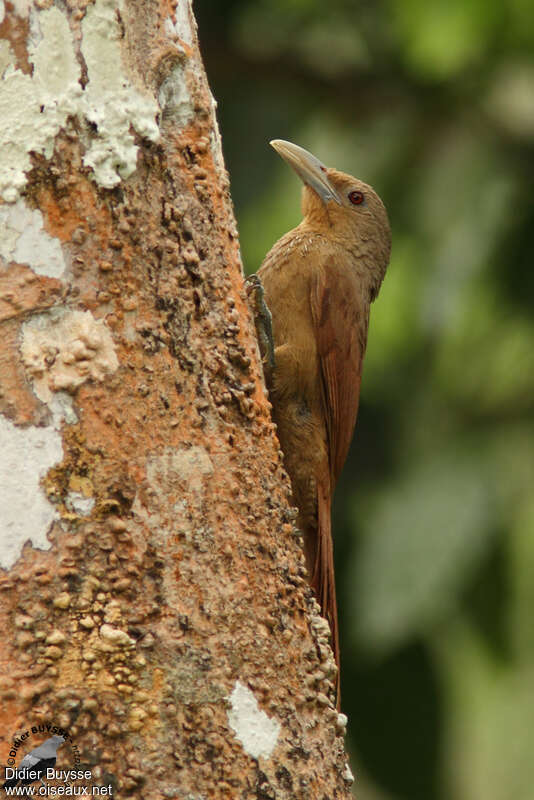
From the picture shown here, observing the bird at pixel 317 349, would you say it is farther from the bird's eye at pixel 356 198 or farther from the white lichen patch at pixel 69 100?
the white lichen patch at pixel 69 100

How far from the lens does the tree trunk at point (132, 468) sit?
2346 mm

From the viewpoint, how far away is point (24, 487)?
94.0 inches

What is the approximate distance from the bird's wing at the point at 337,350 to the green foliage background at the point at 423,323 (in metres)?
1.98

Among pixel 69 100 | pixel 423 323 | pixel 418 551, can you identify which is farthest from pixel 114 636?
pixel 423 323

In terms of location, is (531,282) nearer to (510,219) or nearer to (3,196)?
(510,219)

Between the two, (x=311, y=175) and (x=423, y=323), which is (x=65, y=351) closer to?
(x=311, y=175)

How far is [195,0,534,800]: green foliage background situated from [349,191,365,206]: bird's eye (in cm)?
163

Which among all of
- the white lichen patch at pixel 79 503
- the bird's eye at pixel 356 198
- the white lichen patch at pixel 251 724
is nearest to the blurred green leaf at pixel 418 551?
the bird's eye at pixel 356 198

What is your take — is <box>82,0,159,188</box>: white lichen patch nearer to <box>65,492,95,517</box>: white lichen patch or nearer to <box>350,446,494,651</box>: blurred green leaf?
<box>65,492,95,517</box>: white lichen patch

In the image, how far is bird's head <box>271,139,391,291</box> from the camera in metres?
4.70

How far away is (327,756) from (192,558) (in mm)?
515

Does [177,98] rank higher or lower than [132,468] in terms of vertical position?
higher

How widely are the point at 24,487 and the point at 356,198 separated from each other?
8.87 ft

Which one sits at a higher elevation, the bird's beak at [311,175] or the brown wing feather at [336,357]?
the bird's beak at [311,175]
